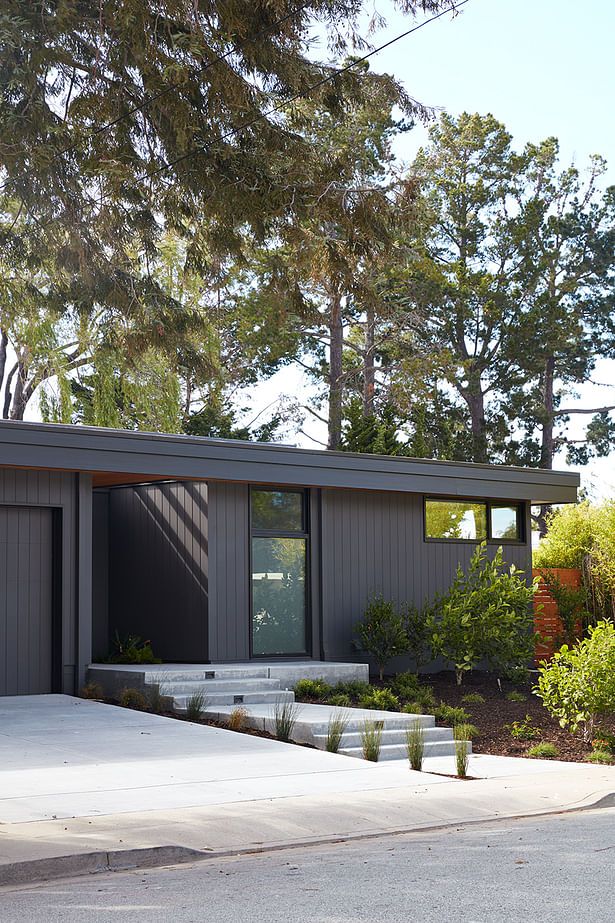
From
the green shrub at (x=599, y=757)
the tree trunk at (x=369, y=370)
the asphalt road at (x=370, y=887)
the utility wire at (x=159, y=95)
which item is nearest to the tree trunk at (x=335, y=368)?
the tree trunk at (x=369, y=370)

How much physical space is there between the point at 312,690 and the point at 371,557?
332 cm

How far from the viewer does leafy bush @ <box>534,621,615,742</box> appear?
1037 cm

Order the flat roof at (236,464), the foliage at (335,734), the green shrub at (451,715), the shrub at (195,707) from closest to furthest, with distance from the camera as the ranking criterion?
the foliage at (335,734), the shrub at (195,707), the green shrub at (451,715), the flat roof at (236,464)

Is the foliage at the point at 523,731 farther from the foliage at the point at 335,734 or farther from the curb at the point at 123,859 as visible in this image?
the curb at the point at 123,859

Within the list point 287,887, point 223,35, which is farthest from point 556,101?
point 287,887

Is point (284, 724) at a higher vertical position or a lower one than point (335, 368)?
lower

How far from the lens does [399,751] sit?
9984 millimetres

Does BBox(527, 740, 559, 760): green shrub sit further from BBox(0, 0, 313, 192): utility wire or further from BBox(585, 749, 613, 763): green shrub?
BBox(0, 0, 313, 192): utility wire

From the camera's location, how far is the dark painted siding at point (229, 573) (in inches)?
549

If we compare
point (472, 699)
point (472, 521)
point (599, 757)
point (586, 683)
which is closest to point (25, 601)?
point (472, 699)

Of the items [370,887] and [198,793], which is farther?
[198,793]

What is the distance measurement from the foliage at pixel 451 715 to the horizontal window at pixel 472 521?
5.00m

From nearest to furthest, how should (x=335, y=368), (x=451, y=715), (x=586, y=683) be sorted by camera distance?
1. (x=586, y=683)
2. (x=451, y=715)
3. (x=335, y=368)

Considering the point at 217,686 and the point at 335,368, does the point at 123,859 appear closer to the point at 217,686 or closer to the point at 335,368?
the point at 217,686
